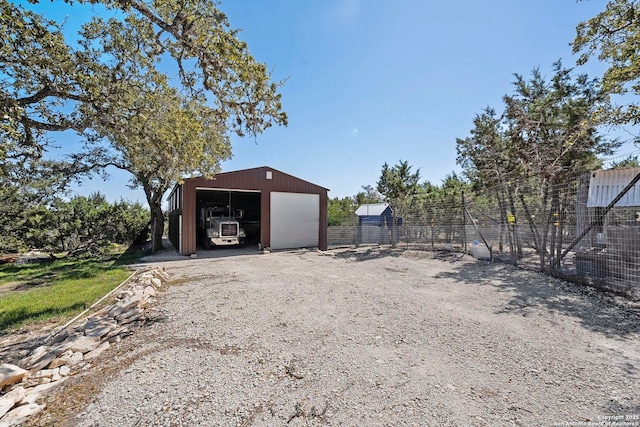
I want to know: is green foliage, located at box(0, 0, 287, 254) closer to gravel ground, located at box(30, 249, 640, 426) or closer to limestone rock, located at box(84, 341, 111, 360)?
limestone rock, located at box(84, 341, 111, 360)

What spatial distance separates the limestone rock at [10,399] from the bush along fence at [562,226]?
809 centimetres

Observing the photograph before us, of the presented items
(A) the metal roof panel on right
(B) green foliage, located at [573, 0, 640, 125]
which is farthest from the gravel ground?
(B) green foliage, located at [573, 0, 640, 125]

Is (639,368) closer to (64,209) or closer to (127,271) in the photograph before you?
(127,271)

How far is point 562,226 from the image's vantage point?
6078 mm

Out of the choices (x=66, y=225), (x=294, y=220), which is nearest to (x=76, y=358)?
(x=294, y=220)

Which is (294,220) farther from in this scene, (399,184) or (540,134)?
(540,134)

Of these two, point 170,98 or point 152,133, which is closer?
point 152,133

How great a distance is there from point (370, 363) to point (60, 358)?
3.28 meters

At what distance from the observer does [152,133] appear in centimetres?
537

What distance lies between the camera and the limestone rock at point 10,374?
2.50 meters

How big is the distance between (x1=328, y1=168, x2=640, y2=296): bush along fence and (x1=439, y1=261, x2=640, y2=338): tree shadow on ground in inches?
14.4

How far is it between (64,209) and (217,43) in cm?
1301

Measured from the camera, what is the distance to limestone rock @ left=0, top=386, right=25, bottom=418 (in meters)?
2.13

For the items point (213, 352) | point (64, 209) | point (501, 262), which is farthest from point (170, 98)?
point (64, 209)
